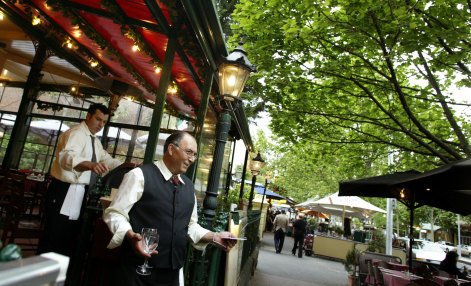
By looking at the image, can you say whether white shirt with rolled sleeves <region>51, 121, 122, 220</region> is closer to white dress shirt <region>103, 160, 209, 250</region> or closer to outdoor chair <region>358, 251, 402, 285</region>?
white dress shirt <region>103, 160, 209, 250</region>

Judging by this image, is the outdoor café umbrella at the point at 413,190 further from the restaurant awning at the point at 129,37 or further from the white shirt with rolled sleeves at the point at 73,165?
the white shirt with rolled sleeves at the point at 73,165

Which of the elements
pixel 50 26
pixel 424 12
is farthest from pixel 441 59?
pixel 50 26

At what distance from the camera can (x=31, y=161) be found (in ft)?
41.4

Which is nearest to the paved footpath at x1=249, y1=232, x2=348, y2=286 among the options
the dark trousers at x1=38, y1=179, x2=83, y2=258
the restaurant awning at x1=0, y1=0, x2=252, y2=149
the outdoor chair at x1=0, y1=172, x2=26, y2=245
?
the restaurant awning at x1=0, y1=0, x2=252, y2=149

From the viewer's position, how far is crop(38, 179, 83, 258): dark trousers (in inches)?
110

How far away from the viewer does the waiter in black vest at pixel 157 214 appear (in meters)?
2.04

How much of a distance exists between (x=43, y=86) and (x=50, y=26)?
306 inches

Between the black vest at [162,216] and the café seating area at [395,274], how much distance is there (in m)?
3.87

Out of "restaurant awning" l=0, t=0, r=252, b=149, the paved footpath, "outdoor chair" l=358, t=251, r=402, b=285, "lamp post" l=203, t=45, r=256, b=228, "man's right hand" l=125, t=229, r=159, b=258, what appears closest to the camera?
"man's right hand" l=125, t=229, r=159, b=258

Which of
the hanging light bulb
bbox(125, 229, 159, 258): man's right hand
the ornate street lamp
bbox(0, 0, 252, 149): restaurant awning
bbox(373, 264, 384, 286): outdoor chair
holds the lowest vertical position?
bbox(373, 264, 384, 286): outdoor chair

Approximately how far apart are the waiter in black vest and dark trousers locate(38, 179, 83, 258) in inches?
41.0

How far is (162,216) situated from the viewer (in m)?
2.18

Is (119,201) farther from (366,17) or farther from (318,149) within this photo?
(318,149)

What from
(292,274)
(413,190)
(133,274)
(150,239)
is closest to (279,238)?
(292,274)
